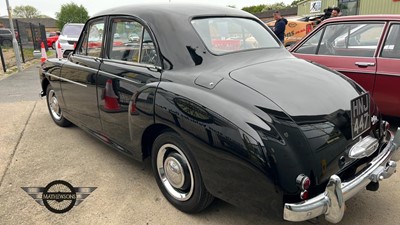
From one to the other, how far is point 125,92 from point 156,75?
43 centimetres

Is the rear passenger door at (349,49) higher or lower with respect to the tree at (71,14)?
lower

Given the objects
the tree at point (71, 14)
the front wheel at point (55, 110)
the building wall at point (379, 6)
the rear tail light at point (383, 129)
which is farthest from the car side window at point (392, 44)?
the tree at point (71, 14)

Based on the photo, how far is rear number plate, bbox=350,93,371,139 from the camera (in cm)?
245

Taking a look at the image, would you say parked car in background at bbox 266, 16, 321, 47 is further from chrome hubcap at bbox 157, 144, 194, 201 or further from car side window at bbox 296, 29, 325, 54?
chrome hubcap at bbox 157, 144, 194, 201

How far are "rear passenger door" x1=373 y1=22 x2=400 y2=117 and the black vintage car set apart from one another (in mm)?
1552

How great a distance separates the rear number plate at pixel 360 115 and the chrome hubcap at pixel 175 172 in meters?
1.30

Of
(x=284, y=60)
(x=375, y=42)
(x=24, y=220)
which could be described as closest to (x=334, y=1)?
(x=375, y=42)

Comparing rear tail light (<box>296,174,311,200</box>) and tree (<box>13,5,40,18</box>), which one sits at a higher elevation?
tree (<box>13,5,40,18</box>)

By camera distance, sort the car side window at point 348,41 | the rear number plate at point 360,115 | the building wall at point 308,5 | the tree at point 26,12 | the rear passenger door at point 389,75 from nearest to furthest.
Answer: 1. the rear number plate at point 360,115
2. the rear passenger door at point 389,75
3. the car side window at point 348,41
4. the building wall at point 308,5
5. the tree at point 26,12

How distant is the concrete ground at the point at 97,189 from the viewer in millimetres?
2684

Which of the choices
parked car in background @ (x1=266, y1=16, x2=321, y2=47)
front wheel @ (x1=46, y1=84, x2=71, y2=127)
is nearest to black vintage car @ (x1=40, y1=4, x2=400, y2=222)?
front wheel @ (x1=46, y1=84, x2=71, y2=127)

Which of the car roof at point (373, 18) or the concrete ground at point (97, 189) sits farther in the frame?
the car roof at point (373, 18)

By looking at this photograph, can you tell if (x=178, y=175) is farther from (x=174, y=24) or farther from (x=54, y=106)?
(x=54, y=106)

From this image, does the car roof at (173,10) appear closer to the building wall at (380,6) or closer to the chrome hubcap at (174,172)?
the chrome hubcap at (174,172)
